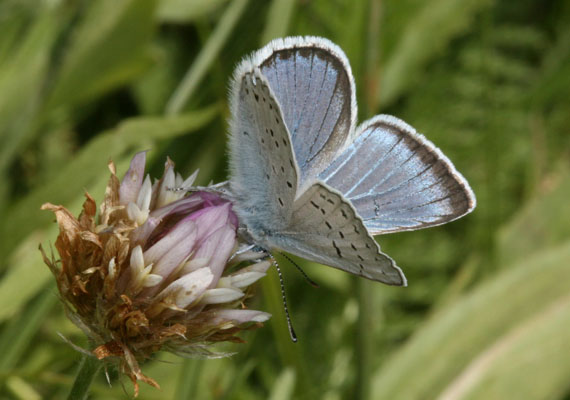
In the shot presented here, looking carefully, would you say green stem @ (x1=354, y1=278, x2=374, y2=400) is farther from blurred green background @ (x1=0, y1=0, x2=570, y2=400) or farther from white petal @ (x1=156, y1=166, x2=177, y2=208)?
white petal @ (x1=156, y1=166, x2=177, y2=208)

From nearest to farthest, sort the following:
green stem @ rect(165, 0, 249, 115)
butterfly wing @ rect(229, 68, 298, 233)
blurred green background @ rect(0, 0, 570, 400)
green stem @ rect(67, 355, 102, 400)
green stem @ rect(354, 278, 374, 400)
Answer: green stem @ rect(67, 355, 102, 400) → butterfly wing @ rect(229, 68, 298, 233) → green stem @ rect(354, 278, 374, 400) → blurred green background @ rect(0, 0, 570, 400) → green stem @ rect(165, 0, 249, 115)

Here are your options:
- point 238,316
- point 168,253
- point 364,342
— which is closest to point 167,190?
point 168,253

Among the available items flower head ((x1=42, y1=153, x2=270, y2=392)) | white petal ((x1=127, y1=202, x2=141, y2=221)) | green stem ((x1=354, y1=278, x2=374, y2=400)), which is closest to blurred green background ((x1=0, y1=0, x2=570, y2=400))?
green stem ((x1=354, y1=278, x2=374, y2=400))

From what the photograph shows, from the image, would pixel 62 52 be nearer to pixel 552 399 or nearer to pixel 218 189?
pixel 218 189

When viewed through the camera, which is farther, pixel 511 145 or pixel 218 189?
pixel 511 145

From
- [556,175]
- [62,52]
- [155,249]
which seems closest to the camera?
[155,249]

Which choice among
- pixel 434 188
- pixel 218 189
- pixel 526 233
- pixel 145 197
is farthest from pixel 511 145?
pixel 145 197

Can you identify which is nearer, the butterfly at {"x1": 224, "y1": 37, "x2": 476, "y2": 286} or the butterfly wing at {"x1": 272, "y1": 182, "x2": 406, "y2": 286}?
the butterfly wing at {"x1": 272, "y1": 182, "x2": 406, "y2": 286}
